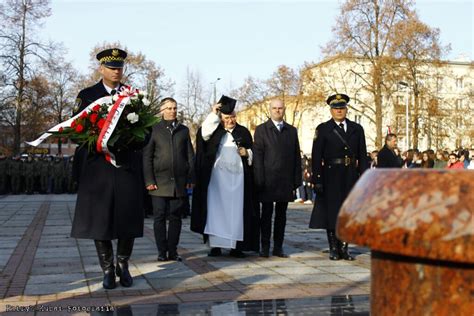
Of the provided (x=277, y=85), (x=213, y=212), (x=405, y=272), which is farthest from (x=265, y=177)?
(x=277, y=85)

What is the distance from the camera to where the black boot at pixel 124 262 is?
20.9 ft

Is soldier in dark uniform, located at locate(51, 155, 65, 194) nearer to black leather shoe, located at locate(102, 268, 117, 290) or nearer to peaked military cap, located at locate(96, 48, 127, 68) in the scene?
peaked military cap, located at locate(96, 48, 127, 68)

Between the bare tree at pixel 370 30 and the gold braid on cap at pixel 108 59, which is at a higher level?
the bare tree at pixel 370 30

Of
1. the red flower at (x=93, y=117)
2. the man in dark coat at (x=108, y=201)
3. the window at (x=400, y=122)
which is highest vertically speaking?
the window at (x=400, y=122)

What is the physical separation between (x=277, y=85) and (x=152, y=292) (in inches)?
2061

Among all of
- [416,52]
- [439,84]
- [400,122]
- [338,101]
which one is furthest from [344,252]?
[400,122]

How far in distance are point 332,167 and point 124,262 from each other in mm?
3622

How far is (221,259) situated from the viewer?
8531 mm

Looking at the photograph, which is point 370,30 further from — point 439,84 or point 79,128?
point 79,128

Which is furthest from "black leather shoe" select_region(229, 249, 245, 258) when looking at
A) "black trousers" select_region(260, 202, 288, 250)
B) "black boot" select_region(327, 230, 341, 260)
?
"black boot" select_region(327, 230, 341, 260)

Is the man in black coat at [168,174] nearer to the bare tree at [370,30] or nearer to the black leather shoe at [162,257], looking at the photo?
the black leather shoe at [162,257]

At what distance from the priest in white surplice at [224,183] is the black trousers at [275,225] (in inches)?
4.0

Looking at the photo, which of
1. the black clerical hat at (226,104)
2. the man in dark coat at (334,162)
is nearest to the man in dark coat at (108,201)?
the black clerical hat at (226,104)

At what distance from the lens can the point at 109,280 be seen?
6254 mm
